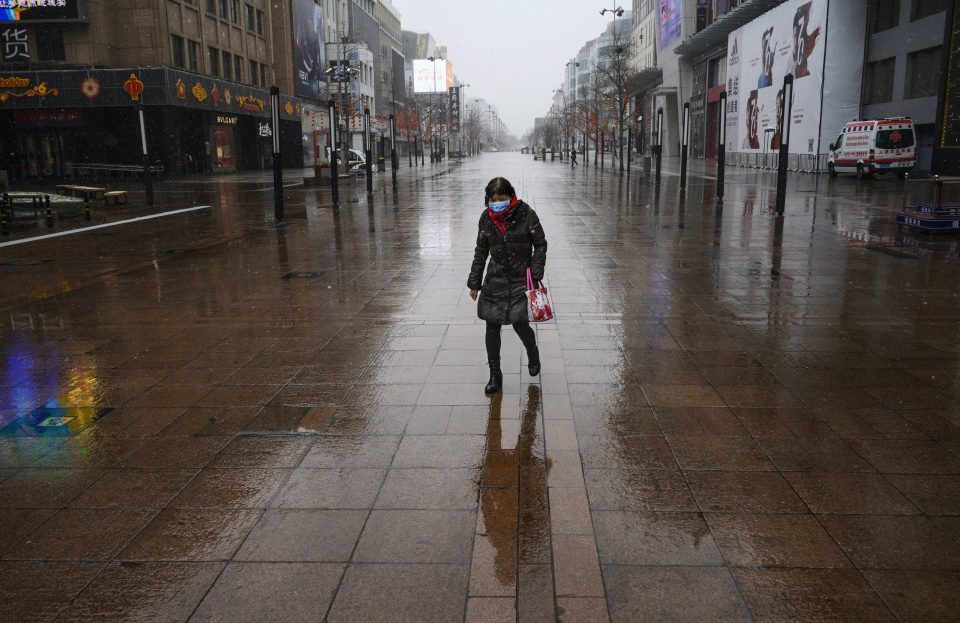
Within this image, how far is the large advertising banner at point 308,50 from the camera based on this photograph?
57.7 meters

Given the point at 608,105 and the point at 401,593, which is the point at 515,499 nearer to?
the point at 401,593

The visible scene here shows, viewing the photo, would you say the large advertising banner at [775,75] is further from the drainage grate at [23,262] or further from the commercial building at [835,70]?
the drainage grate at [23,262]

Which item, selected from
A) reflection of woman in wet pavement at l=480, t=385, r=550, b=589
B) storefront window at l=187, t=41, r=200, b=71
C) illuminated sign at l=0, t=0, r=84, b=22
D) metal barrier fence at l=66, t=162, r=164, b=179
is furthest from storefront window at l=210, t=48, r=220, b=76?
reflection of woman in wet pavement at l=480, t=385, r=550, b=589

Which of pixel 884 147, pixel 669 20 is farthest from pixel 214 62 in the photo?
pixel 669 20

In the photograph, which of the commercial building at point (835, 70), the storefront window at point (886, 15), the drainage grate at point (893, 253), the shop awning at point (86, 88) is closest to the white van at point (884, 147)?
the commercial building at point (835, 70)

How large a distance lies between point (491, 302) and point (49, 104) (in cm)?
4120

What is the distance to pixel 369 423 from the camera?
5.05 m

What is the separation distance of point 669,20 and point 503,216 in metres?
67.7

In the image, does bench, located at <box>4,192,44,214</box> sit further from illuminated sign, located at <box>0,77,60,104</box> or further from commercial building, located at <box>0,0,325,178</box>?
illuminated sign, located at <box>0,77,60,104</box>

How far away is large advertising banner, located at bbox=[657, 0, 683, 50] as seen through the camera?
63.2 meters

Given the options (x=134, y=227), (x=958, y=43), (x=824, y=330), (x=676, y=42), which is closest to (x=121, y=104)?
(x=134, y=227)

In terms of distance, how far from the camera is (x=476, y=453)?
4516 millimetres

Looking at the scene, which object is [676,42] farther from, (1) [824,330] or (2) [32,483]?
(2) [32,483]

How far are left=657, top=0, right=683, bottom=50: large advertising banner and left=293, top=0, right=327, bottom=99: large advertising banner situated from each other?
96.2 ft
